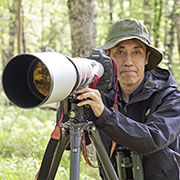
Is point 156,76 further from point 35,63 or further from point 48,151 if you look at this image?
point 35,63

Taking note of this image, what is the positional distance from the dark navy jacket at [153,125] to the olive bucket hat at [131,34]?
0.13 m

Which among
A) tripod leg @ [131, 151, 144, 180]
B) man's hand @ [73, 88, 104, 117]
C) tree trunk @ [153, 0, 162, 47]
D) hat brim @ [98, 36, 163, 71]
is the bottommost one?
tripod leg @ [131, 151, 144, 180]

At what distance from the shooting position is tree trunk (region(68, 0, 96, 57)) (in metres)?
3.73

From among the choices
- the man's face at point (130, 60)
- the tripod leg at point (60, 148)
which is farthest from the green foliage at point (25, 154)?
the man's face at point (130, 60)

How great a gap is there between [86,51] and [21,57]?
2600 millimetres

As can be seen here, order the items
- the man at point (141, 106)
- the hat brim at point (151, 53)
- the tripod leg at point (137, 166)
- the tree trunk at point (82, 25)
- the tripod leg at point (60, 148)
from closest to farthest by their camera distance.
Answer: the tripod leg at point (60, 148), the man at point (141, 106), the tripod leg at point (137, 166), the hat brim at point (151, 53), the tree trunk at point (82, 25)

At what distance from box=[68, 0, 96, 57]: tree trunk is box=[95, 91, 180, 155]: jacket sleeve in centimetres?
209

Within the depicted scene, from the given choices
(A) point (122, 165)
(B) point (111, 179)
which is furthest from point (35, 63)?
(A) point (122, 165)

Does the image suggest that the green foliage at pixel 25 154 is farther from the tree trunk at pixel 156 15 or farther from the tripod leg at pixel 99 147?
the tree trunk at pixel 156 15

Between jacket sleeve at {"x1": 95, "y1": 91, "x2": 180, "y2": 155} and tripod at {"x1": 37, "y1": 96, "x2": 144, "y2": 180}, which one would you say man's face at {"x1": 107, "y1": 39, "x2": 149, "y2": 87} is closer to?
jacket sleeve at {"x1": 95, "y1": 91, "x2": 180, "y2": 155}

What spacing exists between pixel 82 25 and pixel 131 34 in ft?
5.37

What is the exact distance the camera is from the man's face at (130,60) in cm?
224

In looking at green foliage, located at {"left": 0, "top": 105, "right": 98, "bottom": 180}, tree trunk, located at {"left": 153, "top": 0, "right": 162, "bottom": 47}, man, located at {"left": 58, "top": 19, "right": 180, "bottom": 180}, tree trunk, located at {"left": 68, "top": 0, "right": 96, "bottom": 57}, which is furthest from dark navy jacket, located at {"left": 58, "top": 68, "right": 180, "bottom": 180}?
tree trunk, located at {"left": 153, "top": 0, "right": 162, "bottom": 47}

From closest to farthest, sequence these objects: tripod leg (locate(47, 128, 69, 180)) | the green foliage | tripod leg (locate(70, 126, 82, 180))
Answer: tripod leg (locate(70, 126, 82, 180))
tripod leg (locate(47, 128, 69, 180))
the green foliage
